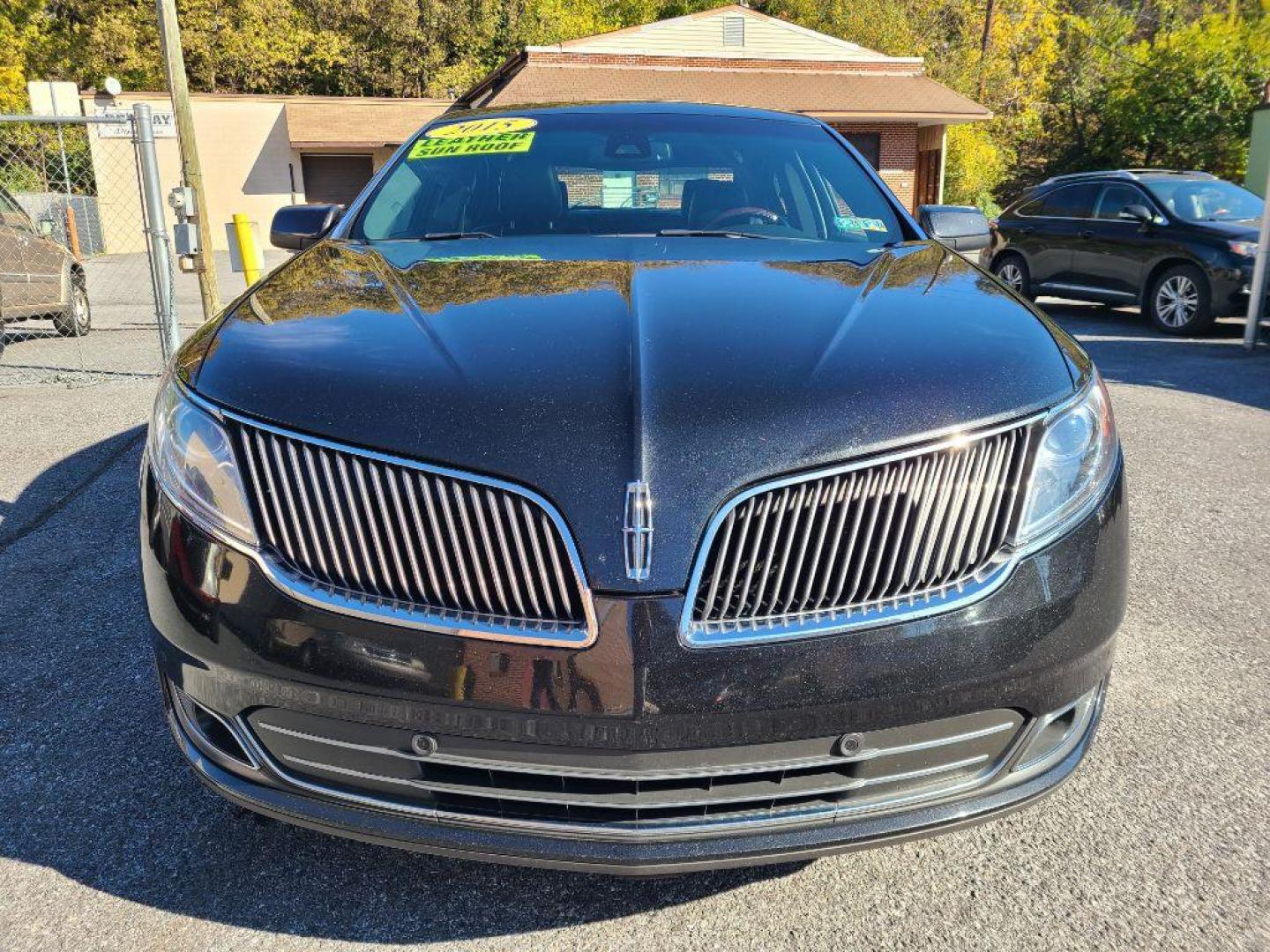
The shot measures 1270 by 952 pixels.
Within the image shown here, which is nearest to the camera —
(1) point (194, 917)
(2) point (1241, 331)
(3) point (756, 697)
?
(3) point (756, 697)

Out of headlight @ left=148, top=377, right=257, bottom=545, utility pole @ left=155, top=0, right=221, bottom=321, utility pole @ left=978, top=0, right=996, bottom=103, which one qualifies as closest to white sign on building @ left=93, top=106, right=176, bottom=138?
utility pole @ left=155, top=0, right=221, bottom=321

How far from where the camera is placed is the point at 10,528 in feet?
14.1

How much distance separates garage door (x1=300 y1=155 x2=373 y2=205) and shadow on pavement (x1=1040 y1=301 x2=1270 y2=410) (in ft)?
82.5

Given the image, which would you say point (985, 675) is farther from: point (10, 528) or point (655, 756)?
point (10, 528)

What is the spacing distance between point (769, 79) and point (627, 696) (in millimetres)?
25719

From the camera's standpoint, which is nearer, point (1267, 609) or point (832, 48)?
point (1267, 609)

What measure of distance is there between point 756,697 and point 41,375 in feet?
26.3

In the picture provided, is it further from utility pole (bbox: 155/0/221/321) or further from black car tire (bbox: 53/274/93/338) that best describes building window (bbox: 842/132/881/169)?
black car tire (bbox: 53/274/93/338)

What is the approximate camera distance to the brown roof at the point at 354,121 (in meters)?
29.6

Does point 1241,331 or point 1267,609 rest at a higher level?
point 1267,609

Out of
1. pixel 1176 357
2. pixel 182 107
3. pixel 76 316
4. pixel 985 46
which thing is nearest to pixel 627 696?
pixel 1176 357

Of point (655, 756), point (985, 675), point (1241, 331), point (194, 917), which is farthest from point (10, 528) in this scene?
point (1241, 331)

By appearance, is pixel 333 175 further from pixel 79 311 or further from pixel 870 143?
pixel 79 311

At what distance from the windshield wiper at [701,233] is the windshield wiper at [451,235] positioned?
1.69 ft
